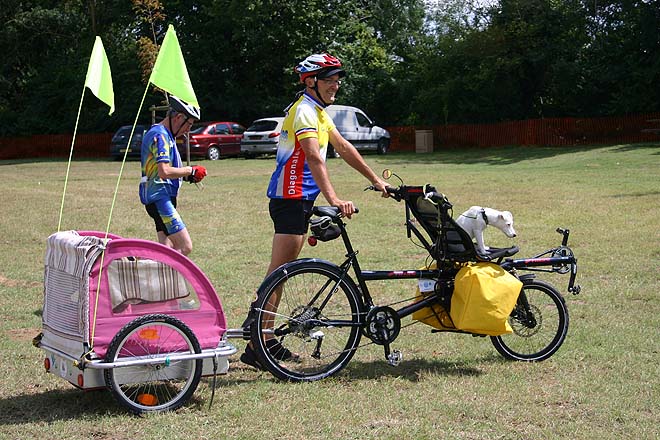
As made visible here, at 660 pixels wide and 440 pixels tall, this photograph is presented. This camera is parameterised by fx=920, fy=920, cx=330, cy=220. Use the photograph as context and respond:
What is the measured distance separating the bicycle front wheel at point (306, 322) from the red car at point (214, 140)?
29244 millimetres

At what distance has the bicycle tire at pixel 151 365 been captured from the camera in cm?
512

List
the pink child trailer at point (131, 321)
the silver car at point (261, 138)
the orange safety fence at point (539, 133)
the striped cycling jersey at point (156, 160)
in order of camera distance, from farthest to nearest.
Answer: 1. the orange safety fence at point (539, 133)
2. the silver car at point (261, 138)
3. the striped cycling jersey at point (156, 160)
4. the pink child trailer at point (131, 321)

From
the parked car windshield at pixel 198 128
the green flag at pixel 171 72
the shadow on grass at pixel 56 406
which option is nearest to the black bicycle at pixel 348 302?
the shadow on grass at pixel 56 406

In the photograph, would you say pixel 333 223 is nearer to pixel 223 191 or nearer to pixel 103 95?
pixel 103 95

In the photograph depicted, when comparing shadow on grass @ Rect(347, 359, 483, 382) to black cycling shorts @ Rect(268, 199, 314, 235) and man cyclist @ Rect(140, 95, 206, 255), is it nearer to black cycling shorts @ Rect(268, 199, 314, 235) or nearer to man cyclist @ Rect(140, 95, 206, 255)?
black cycling shorts @ Rect(268, 199, 314, 235)

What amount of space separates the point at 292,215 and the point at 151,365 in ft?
4.71

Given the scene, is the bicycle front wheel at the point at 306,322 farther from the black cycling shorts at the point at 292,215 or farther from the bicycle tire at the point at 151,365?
the bicycle tire at the point at 151,365

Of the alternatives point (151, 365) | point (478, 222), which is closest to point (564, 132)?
point (478, 222)

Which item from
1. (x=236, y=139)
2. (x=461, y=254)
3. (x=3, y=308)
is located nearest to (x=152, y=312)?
(x=461, y=254)

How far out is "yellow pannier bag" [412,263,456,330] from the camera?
6.19 metres

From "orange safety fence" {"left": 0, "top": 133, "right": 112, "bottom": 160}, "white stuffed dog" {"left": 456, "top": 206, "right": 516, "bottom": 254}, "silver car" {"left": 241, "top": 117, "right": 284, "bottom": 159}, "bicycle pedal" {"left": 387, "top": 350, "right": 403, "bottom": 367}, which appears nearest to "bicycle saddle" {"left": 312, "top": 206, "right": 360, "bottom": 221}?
"white stuffed dog" {"left": 456, "top": 206, "right": 516, "bottom": 254}

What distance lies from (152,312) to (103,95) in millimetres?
1464

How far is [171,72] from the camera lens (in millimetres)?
5793

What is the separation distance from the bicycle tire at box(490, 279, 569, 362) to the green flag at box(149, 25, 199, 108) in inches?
105
